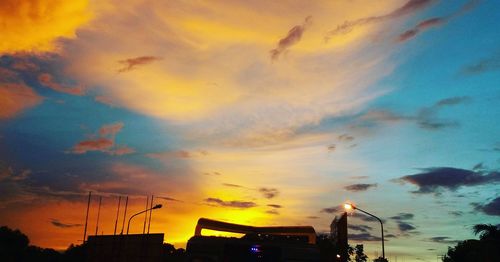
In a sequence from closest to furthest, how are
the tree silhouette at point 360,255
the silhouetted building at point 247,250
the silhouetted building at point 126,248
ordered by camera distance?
the silhouetted building at point 247,250 → the silhouetted building at point 126,248 → the tree silhouette at point 360,255

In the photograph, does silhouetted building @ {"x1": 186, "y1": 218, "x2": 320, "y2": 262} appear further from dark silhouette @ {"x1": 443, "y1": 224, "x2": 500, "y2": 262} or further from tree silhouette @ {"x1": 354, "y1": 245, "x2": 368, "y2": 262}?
tree silhouette @ {"x1": 354, "y1": 245, "x2": 368, "y2": 262}

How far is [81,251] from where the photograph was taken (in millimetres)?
102812

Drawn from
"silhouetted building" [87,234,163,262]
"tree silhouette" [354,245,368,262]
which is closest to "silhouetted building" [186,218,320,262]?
"silhouetted building" [87,234,163,262]

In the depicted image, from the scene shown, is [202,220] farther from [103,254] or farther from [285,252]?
[103,254]

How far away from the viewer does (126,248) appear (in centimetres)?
4347

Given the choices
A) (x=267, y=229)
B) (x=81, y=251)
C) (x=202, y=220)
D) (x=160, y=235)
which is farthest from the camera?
(x=81, y=251)

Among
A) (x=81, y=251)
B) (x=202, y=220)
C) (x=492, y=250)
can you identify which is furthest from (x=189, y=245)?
(x=81, y=251)

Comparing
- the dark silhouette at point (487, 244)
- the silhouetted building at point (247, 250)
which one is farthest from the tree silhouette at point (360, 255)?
the silhouetted building at point (247, 250)

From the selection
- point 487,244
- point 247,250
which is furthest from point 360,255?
point 247,250

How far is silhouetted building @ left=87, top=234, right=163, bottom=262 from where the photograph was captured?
41469mm

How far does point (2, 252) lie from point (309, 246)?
234ft

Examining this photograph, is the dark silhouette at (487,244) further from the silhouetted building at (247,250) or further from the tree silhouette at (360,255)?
the tree silhouette at (360,255)

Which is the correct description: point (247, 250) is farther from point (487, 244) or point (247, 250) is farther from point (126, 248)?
point (487, 244)

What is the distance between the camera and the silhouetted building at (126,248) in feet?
136
